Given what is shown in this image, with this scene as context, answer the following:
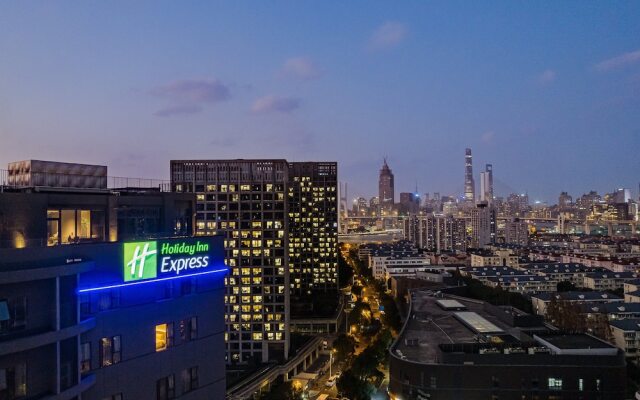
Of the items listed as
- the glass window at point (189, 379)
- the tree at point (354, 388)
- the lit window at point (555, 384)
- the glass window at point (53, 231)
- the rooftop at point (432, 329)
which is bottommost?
the tree at point (354, 388)

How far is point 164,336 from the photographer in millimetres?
9430

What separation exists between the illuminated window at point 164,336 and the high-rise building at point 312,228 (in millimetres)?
46036

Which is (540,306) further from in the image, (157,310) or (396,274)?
(157,310)

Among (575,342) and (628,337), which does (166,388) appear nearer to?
(575,342)

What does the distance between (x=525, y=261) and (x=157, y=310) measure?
71.6 meters

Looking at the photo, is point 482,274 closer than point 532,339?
No

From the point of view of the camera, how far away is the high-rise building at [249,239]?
35.4 metres

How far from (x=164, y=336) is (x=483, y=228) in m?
115

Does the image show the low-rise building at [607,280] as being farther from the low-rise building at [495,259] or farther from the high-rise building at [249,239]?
the high-rise building at [249,239]

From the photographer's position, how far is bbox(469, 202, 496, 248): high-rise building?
4616 inches

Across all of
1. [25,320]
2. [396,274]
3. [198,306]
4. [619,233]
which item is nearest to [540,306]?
[396,274]

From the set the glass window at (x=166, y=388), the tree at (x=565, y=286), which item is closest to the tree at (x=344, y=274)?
the tree at (x=565, y=286)

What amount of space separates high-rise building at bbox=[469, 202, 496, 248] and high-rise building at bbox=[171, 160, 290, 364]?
88720 mm

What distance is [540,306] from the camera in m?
44.3
